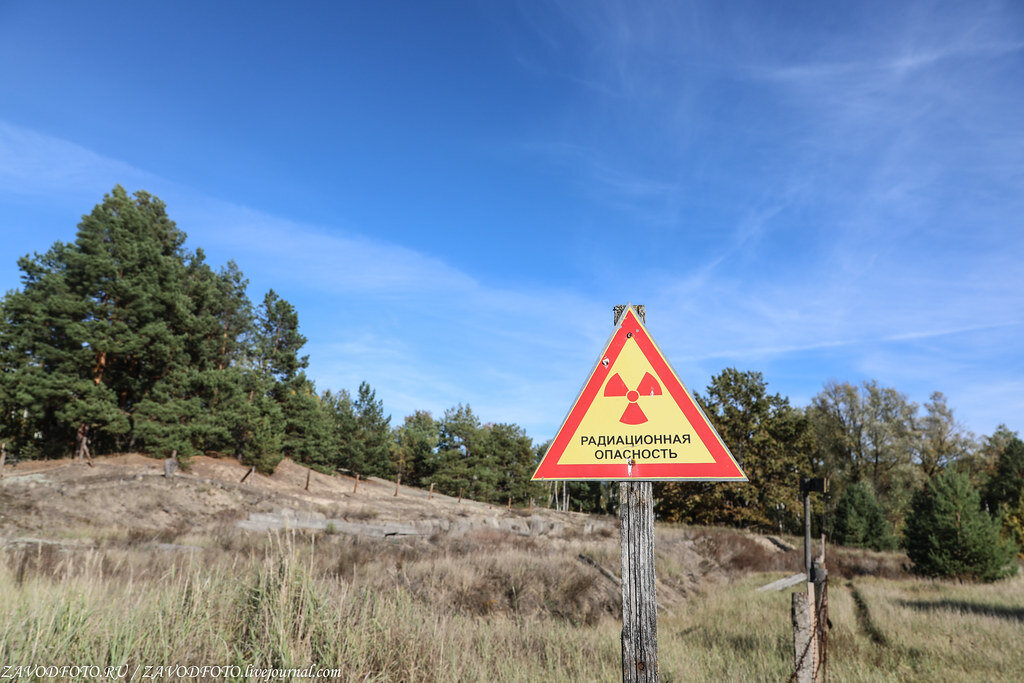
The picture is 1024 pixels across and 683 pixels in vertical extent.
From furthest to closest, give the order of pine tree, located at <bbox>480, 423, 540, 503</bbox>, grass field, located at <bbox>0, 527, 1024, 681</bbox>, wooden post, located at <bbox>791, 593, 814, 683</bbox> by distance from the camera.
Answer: pine tree, located at <bbox>480, 423, 540, 503</bbox>
wooden post, located at <bbox>791, 593, 814, 683</bbox>
grass field, located at <bbox>0, 527, 1024, 681</bbox>

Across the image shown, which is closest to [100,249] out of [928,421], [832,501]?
[832,501]

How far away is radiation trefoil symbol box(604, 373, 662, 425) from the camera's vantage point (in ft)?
11.1

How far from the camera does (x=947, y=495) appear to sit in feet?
57.7

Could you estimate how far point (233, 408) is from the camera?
41.5 metres

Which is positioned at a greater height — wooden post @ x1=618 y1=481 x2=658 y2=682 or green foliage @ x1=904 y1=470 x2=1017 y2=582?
wooden post @ x1=618 y1=481 x2=658 y2=682

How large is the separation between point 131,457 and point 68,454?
16.4ft

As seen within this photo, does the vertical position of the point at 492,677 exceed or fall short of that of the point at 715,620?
it exceeds it

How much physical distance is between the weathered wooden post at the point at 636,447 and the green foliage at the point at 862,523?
35.3 meters

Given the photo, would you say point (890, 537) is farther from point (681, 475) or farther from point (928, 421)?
point (681, 475)

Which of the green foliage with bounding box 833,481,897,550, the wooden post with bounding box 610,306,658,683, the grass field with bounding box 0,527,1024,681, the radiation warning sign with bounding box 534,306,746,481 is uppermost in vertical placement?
the radiation warning sign with bounding box 534,306,746,481

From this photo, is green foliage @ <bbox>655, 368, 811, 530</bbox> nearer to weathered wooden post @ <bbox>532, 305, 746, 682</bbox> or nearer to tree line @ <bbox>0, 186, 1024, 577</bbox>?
tree line @ <bbox>0, 186, 1024, 577</bbox>

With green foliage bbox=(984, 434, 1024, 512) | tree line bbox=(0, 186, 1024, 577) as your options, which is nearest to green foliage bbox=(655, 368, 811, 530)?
tree line bbox=(0, 186, 1024, 577)

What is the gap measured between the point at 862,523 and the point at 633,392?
35.9 metres

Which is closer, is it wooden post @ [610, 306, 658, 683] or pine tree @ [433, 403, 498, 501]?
wooden post @ [610, 306, 658, 683]
